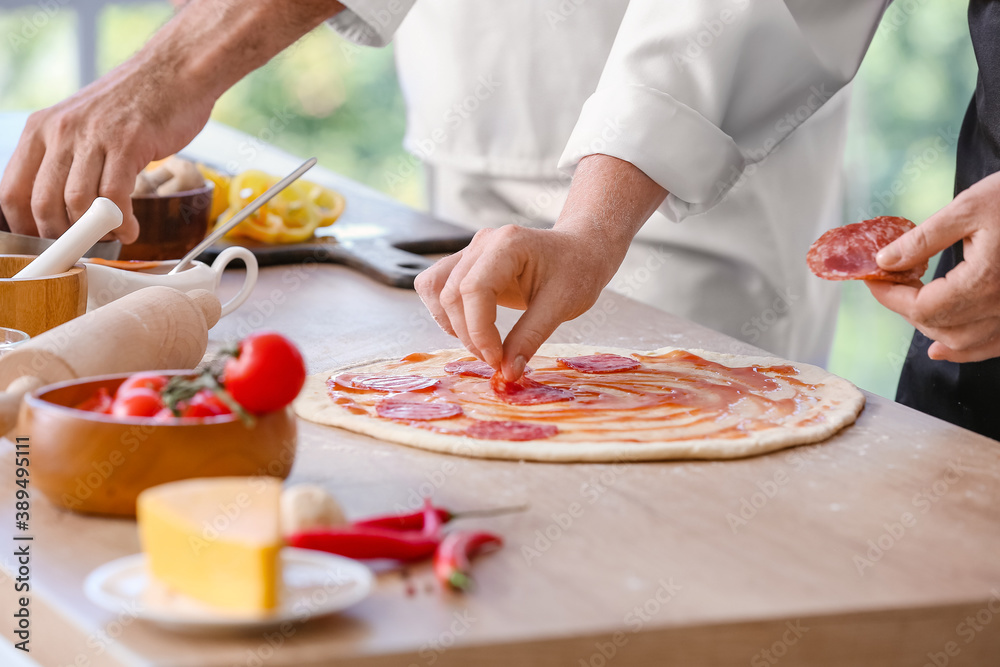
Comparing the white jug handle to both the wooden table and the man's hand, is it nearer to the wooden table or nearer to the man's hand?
the man's hand

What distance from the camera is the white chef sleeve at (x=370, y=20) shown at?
200 centimetres

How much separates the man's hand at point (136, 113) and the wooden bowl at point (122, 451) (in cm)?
91

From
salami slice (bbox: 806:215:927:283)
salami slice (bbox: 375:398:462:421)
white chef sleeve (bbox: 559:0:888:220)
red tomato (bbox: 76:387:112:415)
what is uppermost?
white chef sleeve (bbox: 559:0:888:220)

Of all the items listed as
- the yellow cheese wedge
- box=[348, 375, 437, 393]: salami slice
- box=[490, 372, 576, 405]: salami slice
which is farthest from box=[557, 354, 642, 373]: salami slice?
the yellow cheese wedge

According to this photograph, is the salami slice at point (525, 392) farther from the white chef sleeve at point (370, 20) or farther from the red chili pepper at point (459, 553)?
the white chef sleeve at point (370, 20)

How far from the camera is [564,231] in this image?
1502mm

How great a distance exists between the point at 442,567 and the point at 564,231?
684 mm

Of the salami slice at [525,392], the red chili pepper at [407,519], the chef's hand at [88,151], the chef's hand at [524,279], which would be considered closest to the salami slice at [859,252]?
the chef's hand at [524,279]

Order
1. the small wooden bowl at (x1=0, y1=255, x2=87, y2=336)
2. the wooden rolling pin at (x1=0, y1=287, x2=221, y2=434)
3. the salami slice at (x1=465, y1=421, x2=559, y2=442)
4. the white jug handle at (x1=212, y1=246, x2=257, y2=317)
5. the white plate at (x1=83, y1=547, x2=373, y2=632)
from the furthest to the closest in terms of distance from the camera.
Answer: the white jug handle at (x1=212, y1=246, x2=257, y2=317) < the small wooden bowl at (x1=0, y1=255, x2=87, y2=336) < the salami slice at (x1=465, y1=421, x2=559, y2=442) < the wooden rolling pin at (x1=0, y1=287, x2=221, y2=434) < the white plate at (x1=83, y1=547, x2=373, y2=632)

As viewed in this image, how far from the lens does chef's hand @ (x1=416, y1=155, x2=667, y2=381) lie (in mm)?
1368

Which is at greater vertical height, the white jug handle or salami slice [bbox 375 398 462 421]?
the white jug handle

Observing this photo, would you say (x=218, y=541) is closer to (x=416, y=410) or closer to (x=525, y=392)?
(x=416, y=410)

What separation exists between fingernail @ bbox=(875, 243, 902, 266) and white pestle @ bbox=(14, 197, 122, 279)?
1.04 meters

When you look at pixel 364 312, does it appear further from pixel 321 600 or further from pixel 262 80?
pixel 262 80
